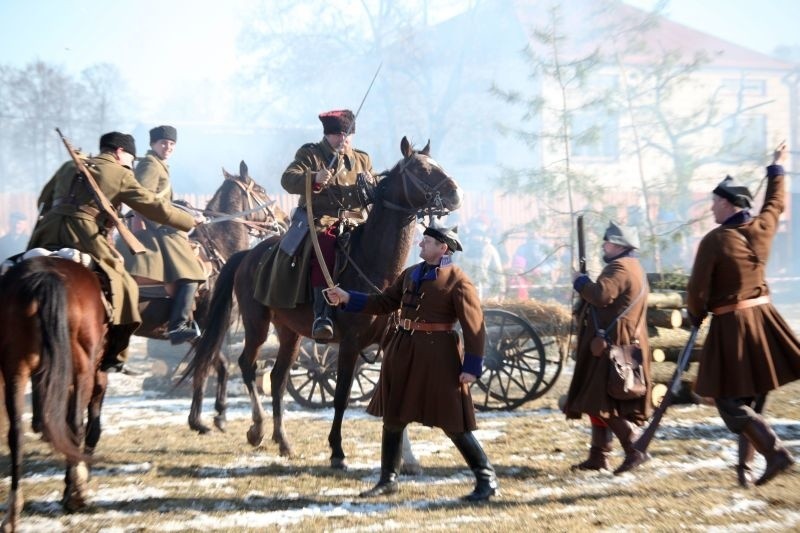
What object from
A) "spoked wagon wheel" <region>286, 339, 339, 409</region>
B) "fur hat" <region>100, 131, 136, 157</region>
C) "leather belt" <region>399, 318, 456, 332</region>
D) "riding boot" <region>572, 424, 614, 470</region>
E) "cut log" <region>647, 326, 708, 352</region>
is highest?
"fur hat" <region>100, 131, 136, 157</region>

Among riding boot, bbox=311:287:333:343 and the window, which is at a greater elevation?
the window

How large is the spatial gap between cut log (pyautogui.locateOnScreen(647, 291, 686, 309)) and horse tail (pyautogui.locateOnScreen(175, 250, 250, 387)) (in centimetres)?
409

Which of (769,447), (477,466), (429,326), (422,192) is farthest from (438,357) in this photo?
(769,447)

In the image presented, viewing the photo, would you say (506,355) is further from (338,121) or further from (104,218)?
(104,218)

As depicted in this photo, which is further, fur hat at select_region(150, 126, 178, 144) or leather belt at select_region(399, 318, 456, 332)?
fur hat at select_region(150, 126, 178, 144)

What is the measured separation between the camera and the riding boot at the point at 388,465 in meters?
5.96

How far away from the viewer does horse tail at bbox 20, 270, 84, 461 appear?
5.06 metres

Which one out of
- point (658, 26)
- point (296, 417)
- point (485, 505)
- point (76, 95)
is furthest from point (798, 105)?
point (485, 505)

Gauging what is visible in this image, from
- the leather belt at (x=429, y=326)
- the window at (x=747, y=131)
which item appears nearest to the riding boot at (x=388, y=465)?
the leather belt at (x=429, y=326)

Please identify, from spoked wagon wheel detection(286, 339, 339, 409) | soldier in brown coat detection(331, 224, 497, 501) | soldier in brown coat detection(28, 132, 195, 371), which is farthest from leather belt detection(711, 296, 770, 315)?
spoked wagon wheel detection(286, 339, 339, 409)

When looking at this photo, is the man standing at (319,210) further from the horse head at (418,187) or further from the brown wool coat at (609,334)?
the brown wool coat at (609,334)

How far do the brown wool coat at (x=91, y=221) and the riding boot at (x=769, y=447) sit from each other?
13.3ft

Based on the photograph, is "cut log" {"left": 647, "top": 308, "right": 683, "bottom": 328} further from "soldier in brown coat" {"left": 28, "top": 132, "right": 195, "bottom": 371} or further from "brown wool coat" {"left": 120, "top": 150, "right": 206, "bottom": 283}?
"soldier in brown coat" {"left": 28, "top": 132, "right": 195, "bottom": 371}

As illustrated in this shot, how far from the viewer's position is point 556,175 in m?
15.6
